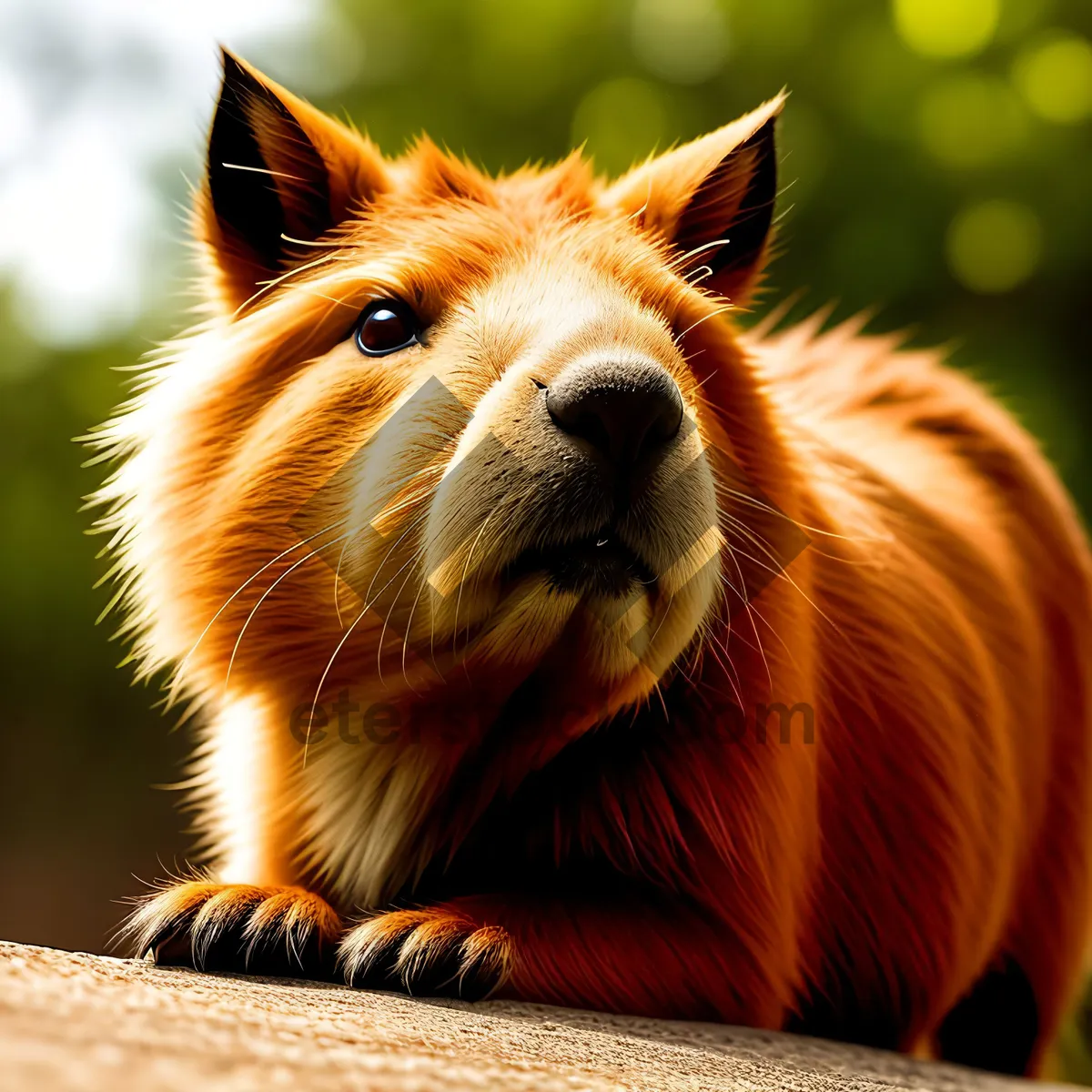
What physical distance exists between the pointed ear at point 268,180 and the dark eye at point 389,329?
0.29m

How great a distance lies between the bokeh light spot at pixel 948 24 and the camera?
4781mm

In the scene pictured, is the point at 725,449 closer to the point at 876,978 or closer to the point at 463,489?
the point at 463,489

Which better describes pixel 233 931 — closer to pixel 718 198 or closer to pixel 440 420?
pixel 440 420

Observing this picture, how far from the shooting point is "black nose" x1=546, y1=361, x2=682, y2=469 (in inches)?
63.6

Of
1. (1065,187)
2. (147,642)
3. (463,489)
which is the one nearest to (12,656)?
(147,642)

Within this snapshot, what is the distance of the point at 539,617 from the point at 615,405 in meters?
0.35

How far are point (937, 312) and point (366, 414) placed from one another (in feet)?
13.5

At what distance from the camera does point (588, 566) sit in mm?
1707

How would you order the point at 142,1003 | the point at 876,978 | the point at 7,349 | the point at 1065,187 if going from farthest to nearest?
the point at 7,349
the point at 1065,187
the point at 876,978
the point at 142,1003

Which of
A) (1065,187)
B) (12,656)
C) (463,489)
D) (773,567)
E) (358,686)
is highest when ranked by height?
(1065,187)

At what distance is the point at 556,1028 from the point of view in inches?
61.4

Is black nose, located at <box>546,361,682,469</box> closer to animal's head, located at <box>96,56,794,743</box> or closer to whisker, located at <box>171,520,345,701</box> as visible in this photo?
animal's head, located at <box>96,56,794,743</box>

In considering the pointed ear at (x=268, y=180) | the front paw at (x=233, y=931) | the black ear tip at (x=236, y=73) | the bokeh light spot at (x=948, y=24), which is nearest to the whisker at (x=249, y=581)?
the front paw at (x=233, y=931)

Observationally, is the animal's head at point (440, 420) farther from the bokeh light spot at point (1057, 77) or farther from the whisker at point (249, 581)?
the bokeh light spot at point (1057, 77)
